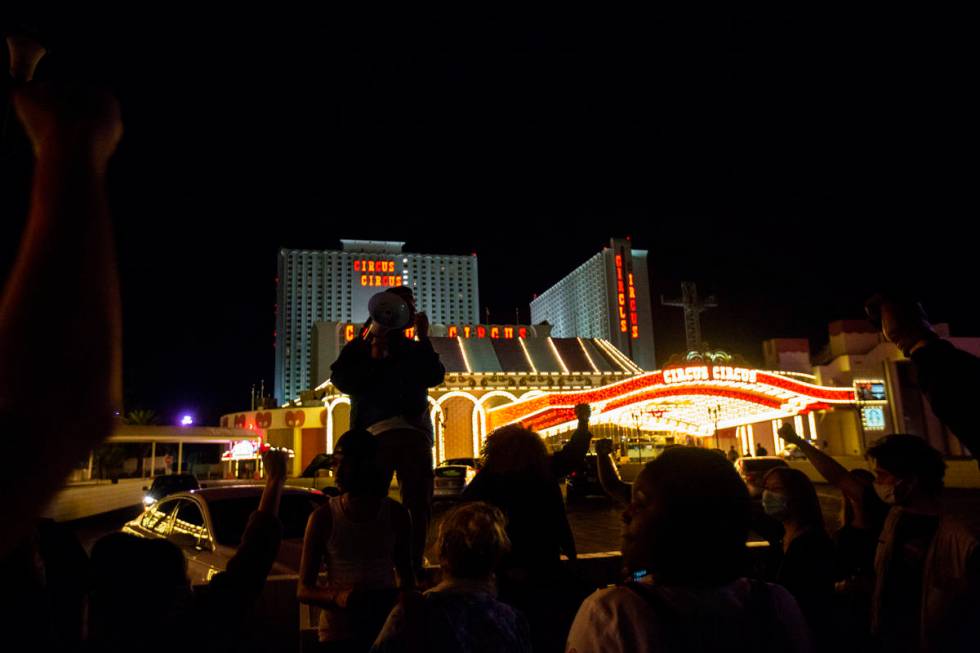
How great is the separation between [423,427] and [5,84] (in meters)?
3.23

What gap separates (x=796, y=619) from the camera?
66.9 inches

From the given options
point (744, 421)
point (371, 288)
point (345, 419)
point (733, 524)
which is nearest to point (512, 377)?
point (345, 419)

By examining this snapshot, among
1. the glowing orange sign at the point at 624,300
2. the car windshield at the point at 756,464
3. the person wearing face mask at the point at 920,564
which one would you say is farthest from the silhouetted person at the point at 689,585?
the glowing orange sign at the point at 624,300

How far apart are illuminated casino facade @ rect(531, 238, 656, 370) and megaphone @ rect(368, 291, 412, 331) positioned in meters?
68.2

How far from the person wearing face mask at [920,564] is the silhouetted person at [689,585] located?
1.42 meters

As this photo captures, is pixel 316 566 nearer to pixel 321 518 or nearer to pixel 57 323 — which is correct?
pixel 321 518

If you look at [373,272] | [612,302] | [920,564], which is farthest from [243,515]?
[373,272]

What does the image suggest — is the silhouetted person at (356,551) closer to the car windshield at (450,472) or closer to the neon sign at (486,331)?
the car windshield at (450,472)

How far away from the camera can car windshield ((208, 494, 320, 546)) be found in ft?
20.8

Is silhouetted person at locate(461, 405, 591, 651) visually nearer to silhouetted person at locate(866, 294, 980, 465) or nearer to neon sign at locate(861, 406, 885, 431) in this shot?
silhouetted person at locate(866, 294, 980, 465)

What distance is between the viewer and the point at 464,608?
7.61ft

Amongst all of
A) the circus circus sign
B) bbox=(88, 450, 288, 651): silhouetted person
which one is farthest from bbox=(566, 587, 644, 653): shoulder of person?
the circus circus sign

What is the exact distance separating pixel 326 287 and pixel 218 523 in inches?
3817

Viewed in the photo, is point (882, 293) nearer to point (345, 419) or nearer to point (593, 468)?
point (593, 468)
